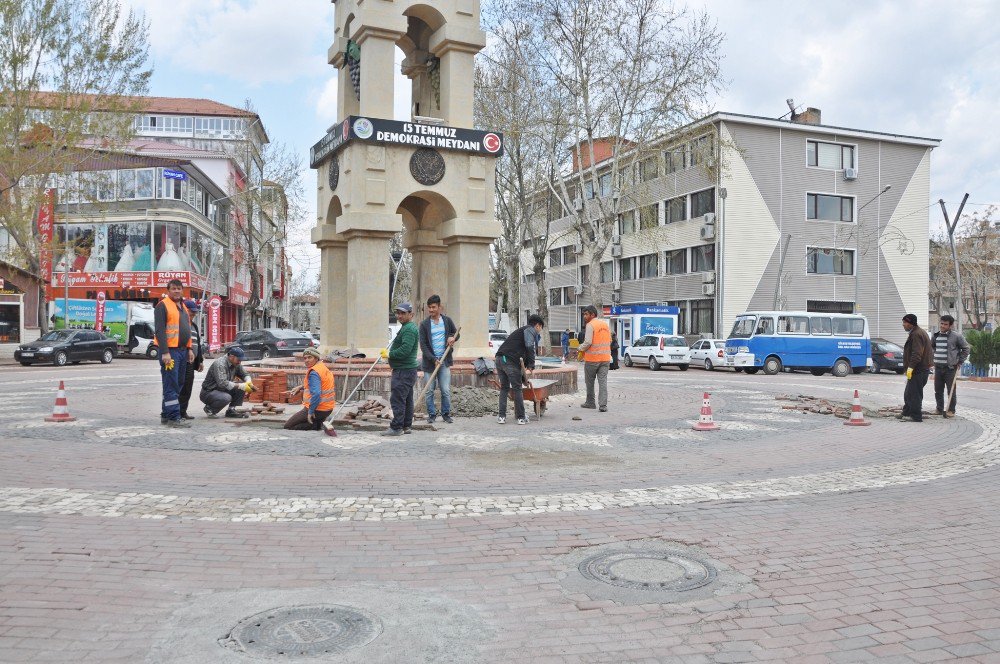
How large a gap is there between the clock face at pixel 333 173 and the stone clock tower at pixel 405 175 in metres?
0.05

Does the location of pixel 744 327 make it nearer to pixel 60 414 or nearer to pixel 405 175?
pixel 405 175

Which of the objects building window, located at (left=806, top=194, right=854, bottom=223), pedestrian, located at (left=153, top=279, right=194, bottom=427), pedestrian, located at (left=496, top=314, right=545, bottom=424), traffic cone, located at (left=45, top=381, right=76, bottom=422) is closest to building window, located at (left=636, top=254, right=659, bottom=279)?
building window, located at (left=806, top=194, right=854, bottom=223)

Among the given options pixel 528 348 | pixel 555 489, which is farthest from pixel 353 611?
pixel 528 348

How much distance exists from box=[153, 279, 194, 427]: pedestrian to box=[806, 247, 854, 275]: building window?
1570 inches

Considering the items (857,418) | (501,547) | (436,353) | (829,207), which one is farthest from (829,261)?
(501,547)

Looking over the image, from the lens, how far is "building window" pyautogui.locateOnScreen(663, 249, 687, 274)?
152ft

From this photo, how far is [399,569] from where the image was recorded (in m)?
4.95

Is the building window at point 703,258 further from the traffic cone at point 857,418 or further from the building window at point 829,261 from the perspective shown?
the traffic cone at point 857,418

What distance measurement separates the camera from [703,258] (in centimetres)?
4447

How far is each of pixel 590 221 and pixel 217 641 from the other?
32.1 metres

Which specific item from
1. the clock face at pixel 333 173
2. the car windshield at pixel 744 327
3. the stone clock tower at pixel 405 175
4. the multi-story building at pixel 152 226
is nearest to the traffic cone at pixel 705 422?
the stone clock tower at pixel 405 175

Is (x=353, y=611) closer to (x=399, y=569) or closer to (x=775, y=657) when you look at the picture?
(x=399, y=569)

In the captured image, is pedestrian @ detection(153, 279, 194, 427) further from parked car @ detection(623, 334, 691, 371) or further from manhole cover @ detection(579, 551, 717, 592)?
parked car @ detection(623, 334, 691, 371)

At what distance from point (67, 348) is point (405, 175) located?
77.1ft
